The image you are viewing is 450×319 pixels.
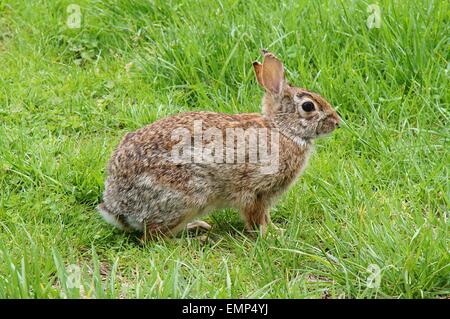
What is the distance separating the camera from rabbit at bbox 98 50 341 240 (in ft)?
16.1

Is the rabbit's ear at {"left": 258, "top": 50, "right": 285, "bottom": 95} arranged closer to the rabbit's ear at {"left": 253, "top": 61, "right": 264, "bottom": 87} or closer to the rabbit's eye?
the rabbit's ear at {"left": 253, "top": 61, "right": 264, "bottom": 87}

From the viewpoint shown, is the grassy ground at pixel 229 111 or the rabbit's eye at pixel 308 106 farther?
the rabbit's eye at pixel 308 106

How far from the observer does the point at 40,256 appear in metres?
4.43

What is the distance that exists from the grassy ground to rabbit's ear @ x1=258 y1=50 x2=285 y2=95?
59 cm

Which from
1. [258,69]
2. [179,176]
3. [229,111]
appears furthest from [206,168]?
[229,111]

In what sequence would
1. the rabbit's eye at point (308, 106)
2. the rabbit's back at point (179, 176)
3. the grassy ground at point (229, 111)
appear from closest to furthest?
1. the grassy ground at point (229, 111)
2. the rabbit's back at point (179, 176)
3. the rabbit's eye at point (308, 106)

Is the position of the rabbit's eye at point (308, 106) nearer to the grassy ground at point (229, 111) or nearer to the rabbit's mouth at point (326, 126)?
the rabbit's mouth at point (326, 126)

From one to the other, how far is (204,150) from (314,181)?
2.68 feet

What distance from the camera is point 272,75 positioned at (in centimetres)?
526

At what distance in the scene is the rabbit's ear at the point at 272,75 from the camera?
17.0 ft

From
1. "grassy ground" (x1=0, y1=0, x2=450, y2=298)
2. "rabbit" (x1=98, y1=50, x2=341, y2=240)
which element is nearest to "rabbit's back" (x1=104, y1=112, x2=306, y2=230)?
"rabbit" (x1=98, y1=50, x2=341, y2=240)

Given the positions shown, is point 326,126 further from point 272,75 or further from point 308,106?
point 272,75

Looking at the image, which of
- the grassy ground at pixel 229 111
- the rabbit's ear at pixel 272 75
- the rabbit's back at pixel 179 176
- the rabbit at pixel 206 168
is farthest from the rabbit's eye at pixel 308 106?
the grassy ground at pixel 229 111
